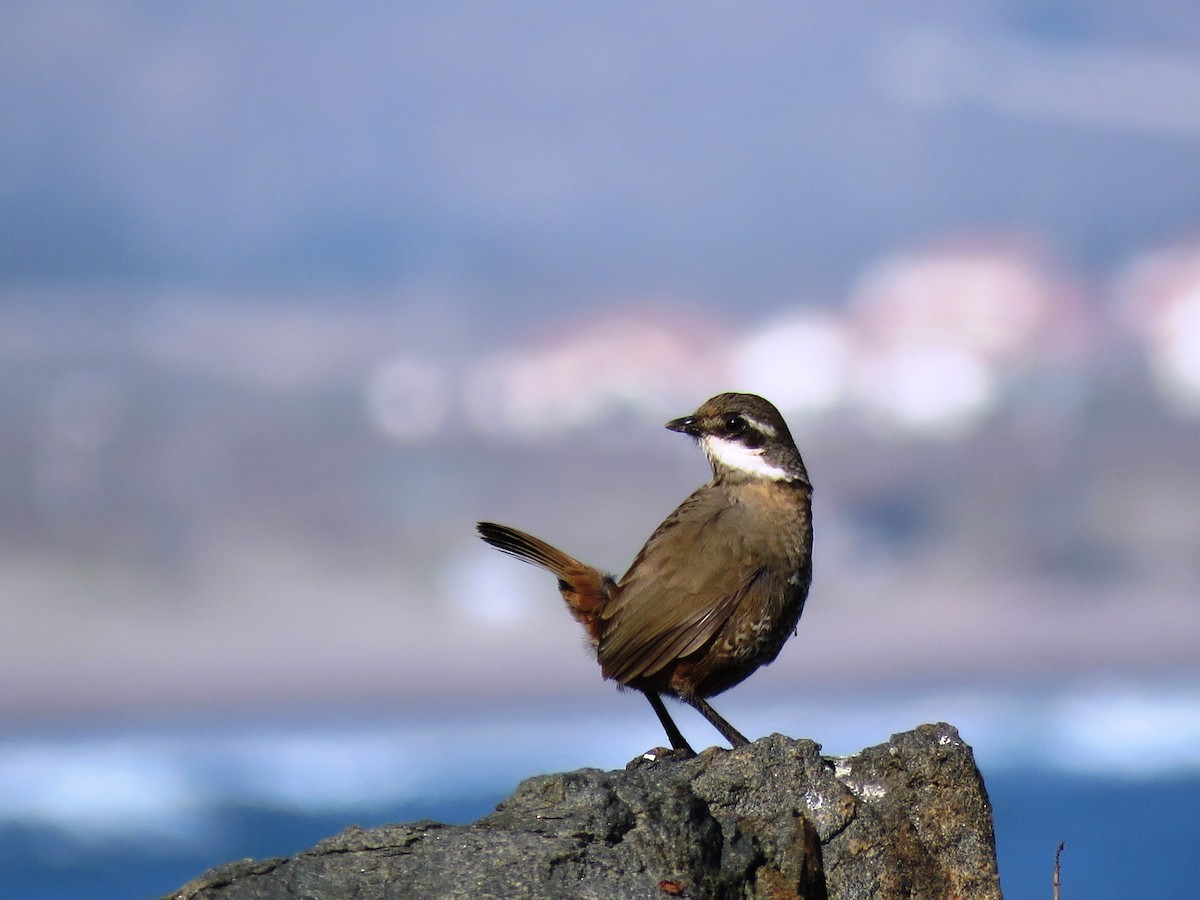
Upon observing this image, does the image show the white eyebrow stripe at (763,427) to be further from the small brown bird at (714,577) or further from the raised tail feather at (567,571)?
the raised tail feather at (567,571)

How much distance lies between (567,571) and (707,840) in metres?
3.32

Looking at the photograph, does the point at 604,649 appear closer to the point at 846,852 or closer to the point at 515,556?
the point at 515,556

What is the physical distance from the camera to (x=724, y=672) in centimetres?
800

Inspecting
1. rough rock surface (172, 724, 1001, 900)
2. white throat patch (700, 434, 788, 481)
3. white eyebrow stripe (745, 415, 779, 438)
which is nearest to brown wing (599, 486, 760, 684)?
white throat patch (700, 434, 788, 481)

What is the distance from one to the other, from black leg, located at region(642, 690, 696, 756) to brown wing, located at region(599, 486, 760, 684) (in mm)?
268

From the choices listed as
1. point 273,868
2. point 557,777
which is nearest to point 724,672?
point 557,777

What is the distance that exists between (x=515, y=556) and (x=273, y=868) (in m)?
4.01

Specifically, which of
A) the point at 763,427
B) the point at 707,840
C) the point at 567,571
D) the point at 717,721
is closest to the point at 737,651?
the point at 717,721

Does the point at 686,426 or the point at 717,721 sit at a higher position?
the point at 686,426

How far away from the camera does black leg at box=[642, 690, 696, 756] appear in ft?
26.1

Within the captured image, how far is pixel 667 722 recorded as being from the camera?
815cm

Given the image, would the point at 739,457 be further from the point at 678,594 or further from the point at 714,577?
the point at 678,594

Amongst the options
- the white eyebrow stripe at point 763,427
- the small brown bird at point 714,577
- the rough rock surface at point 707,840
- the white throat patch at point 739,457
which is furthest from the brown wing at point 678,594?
the rough rock surface at point 707,840

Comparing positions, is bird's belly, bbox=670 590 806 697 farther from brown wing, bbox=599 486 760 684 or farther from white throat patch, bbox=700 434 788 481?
white throat patch, bbox=700 434 788 481
